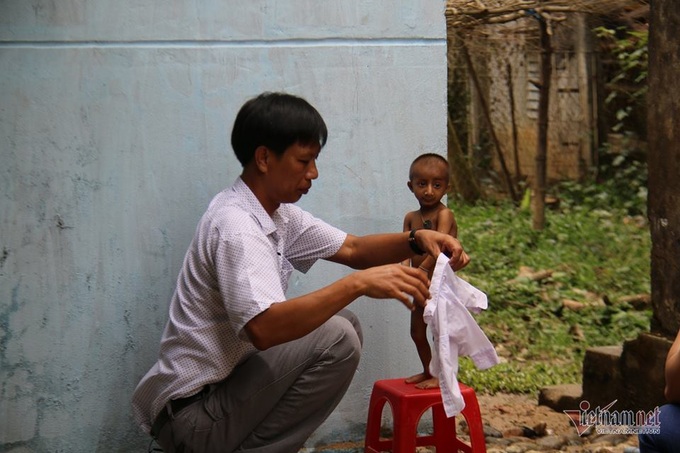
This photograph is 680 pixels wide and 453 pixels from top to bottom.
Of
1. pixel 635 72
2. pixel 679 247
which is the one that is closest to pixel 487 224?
pixel 635 72

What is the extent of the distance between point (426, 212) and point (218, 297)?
1.07 metres

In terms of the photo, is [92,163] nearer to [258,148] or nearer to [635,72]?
[258,148]

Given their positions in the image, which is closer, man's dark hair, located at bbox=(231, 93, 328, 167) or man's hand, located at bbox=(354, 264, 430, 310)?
man's hand, located at bbox=(354, 264, 430, 310)

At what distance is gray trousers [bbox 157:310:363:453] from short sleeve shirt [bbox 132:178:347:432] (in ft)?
0.23

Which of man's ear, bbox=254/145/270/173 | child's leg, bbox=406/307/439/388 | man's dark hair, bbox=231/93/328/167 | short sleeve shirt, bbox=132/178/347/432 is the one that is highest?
man's dark hair, bbox=231/93/328/167

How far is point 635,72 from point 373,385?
690 cm

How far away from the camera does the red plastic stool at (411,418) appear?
3.53m

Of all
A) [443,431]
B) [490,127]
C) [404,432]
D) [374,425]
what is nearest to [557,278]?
[490,127]

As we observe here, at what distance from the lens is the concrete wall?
379cm

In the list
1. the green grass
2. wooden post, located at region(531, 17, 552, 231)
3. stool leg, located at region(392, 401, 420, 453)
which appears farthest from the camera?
wooden post, located at region(531, 17, 552, 231)

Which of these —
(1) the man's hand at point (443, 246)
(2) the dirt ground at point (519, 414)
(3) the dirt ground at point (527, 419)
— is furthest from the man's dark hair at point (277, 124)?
(2) the dirt ground at point (519, 414)

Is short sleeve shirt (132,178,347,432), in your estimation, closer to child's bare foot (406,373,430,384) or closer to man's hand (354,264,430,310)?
man's hand (354,264,430,310)

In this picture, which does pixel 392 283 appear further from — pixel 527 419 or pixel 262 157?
pixel 527 419

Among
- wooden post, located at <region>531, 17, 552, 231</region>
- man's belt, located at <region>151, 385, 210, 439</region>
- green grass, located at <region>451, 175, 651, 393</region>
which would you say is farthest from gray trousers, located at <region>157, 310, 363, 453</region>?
wooden post, located at <region>531, 17, 552, 231</region>
